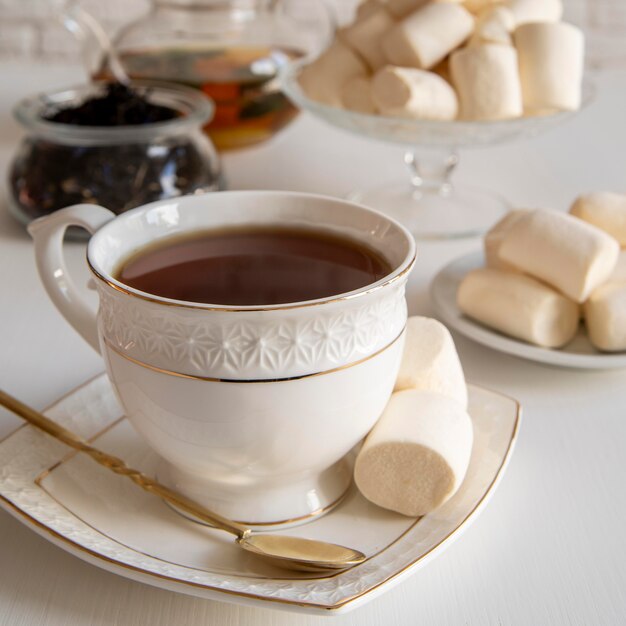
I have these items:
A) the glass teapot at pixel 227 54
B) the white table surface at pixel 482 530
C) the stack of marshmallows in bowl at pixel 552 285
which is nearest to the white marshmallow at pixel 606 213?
the stack of marshmallows in bowl at pixel 552 285

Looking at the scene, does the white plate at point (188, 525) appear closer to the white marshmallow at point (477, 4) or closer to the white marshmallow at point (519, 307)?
the white marshmallow at point (519, 307)

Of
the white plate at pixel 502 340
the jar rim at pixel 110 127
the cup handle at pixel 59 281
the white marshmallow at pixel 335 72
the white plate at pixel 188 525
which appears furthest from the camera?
the white marshmallow at pixel 335 72

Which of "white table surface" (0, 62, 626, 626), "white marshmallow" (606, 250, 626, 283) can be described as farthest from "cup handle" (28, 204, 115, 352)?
"white marshmallow" (606, 250, 626, 283)

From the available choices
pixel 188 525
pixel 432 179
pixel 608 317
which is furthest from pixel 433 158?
pixel 188 525

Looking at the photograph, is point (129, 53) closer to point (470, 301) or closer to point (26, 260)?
point (26, 260)

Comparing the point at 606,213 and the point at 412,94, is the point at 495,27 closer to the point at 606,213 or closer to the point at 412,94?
the point at 412,94

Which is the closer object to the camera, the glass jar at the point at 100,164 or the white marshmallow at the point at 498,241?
the white marshmallow at the point at 498,241

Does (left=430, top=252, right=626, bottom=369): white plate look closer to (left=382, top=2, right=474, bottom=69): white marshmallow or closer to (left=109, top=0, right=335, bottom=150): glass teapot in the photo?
(left=382, top=2, right=474, bottom=69): white marshmallow
